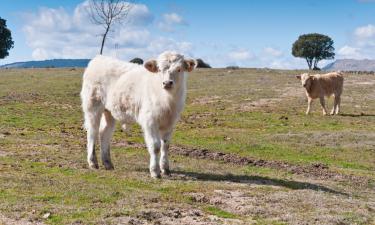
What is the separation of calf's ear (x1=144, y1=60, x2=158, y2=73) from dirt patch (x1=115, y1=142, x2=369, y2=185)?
4.94 m

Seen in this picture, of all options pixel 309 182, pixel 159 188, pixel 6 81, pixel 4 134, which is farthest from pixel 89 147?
pixel 6 81

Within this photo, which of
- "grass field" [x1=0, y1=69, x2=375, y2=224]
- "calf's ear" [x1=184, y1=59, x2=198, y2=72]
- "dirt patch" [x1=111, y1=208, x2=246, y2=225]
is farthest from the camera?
"calf's ear" [x1=184, y1=59, x2=198, y2=72]

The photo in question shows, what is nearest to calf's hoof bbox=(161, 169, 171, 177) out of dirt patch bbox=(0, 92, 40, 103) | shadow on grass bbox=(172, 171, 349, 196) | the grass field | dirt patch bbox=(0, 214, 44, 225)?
the grass field

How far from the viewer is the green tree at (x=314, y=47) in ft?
322

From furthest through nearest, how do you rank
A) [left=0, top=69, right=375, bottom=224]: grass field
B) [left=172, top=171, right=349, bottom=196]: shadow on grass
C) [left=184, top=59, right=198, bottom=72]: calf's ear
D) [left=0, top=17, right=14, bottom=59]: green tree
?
1. [left=0, top=17, right=14, bottom=59]: green tree
2. [left=172, top=171, right=349, bottom=196]: shadow on grass
3. [left=184, top=59, right=198, bottom=72]: calf's ear
4. [left=0, top=69, right=375, bottom=224]: grass field

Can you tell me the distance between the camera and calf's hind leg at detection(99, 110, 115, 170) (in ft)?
48.7

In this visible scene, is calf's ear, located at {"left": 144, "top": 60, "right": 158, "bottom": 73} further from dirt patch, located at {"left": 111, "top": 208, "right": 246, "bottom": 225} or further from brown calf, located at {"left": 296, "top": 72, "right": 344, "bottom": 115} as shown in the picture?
brown calf, located at {"left": 296, "top": 72, "right": 344, "bottom": 115}

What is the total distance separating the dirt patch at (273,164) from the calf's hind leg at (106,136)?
11.9 ft

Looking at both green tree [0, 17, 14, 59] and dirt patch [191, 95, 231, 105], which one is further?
green tree [0, 17, 14, 59]

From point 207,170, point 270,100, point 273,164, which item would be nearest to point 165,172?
point 207,170

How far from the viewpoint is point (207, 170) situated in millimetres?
15398

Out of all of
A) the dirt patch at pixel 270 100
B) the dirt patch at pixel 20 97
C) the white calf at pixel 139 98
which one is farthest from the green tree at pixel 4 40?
the white calf at pixel 139 98

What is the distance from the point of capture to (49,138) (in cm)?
2059

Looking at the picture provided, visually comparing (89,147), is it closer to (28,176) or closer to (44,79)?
(28,176)
